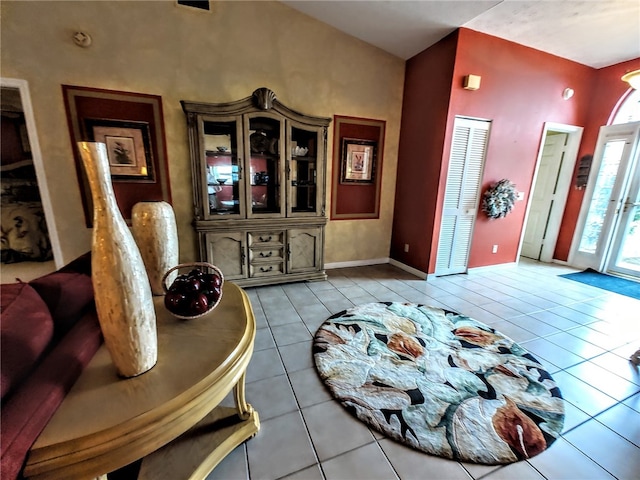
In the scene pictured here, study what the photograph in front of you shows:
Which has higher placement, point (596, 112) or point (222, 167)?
point (596, 112)

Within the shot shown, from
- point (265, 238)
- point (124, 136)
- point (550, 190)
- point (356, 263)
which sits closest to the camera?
point (124, 136)

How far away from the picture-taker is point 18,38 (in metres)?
2.43

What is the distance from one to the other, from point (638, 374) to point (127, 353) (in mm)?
3127

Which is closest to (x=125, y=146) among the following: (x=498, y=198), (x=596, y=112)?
(x=498, y=198)

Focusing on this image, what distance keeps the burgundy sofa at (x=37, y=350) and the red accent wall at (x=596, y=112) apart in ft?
19.6

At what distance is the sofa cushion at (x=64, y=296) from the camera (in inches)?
36.8

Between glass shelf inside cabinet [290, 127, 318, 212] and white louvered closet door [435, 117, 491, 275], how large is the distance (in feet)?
5.57

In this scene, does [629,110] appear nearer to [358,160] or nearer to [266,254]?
[358,160]

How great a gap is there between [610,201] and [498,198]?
6.16 ft

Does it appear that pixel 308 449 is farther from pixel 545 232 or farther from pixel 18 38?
pixel 545 232

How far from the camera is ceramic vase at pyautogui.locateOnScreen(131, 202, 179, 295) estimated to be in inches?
49.3

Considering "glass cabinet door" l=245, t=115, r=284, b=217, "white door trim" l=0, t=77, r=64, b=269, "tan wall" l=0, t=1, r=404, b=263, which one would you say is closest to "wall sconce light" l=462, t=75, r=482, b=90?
"tan wall" l=0, t=1, r=404, b=263

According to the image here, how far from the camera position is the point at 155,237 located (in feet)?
4.17

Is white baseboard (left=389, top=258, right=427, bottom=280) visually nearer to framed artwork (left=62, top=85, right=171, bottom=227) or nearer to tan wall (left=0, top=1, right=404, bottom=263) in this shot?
tan wall (left=0, top=1, right=404, bottom=263)
